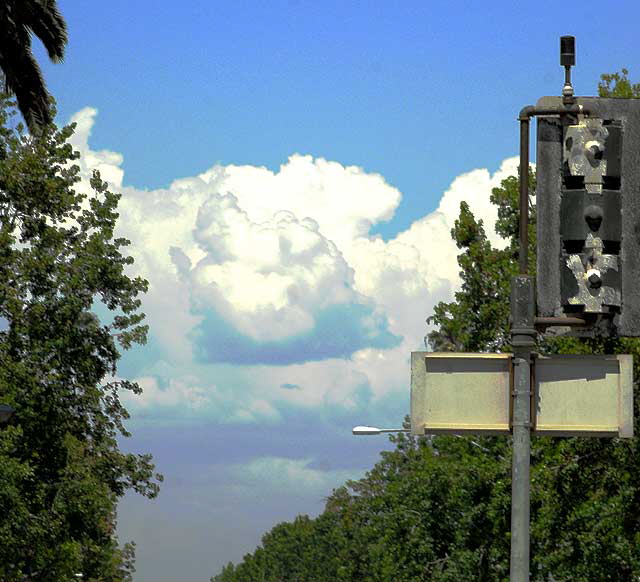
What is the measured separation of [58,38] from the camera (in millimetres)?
31047

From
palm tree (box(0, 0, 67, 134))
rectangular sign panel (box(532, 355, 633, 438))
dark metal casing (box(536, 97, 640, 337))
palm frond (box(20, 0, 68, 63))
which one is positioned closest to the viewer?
dark metal casing (box(536, 97, 640, 337))

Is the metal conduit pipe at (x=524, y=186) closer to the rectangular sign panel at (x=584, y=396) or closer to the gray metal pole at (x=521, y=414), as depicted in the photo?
the gray metal pole at (x=521, y=414)

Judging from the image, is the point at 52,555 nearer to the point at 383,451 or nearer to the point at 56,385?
the point at 56,385

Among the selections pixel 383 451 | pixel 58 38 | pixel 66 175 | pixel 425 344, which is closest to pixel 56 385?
pixel 66 175

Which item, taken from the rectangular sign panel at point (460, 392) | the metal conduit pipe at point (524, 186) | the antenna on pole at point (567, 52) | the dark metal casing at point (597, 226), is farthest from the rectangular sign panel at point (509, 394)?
the antenna on pole at point (567, 52)

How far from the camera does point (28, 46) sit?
30.5 metres

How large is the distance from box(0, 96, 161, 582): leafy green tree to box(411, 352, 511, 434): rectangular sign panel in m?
31.3

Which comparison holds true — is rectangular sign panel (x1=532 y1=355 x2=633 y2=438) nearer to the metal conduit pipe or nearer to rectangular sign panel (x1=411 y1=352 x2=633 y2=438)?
rectangular sign panel (x1=411 y1=352 x2=633 y2=438)

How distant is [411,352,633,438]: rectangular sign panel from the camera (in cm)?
757

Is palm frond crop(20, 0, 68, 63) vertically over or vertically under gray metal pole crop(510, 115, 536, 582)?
over

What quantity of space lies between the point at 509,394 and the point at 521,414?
151 millimetres

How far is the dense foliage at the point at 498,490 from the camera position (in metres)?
34.2

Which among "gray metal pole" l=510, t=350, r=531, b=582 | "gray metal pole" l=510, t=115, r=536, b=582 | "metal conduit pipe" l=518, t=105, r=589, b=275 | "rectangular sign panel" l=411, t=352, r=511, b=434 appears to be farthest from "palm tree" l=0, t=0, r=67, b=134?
"gray metal pole" l=510, t=350, r=531, b=582

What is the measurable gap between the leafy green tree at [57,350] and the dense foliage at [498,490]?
11544 mm
